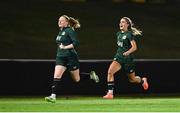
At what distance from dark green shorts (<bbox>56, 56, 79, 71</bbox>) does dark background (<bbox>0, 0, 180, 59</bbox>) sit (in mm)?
8390

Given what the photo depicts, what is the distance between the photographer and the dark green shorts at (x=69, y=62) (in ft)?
52.9

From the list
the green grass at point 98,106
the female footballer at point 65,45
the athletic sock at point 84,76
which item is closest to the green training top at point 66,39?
the female footballer at point 65,45

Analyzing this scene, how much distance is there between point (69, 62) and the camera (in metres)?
16.3

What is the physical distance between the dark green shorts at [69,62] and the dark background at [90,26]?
8390 mm

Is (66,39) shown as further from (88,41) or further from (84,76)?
(88,41)

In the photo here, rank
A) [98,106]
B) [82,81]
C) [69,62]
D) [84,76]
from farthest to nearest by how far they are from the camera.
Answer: [82,81]
[84,76]
[69,62]
[98,106]

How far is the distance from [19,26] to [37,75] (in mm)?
9681

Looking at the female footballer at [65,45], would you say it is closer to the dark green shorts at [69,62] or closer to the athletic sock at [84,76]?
the dark green shorts at [69,62]

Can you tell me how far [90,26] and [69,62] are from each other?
42.7ft

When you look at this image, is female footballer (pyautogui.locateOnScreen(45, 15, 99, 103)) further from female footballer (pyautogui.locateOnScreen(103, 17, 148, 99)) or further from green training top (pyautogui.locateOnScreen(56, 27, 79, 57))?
female footballer (pyautogui.locateOnScreen(103, 17, 148, 99))

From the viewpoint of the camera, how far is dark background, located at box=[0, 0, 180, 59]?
26.0 metres

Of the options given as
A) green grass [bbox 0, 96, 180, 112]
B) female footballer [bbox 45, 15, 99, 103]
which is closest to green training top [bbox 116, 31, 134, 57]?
female footballer [bbox 45, 15, 99, 103]

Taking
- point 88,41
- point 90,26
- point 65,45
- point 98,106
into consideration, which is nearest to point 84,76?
point 65,45

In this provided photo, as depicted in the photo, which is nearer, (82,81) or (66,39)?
(66,39)
